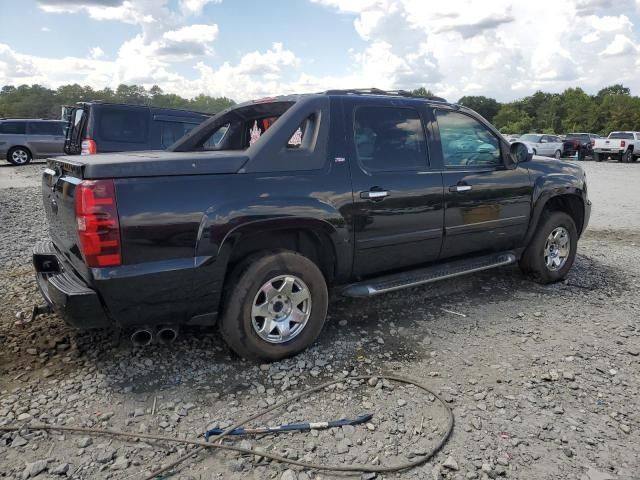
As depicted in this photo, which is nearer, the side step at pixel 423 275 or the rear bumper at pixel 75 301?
the rear bumper at pixel 75 301

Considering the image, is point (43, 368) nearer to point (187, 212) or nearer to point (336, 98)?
point (187, 212)

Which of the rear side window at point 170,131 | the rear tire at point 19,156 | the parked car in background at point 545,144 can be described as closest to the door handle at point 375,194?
the rear side window at point 170,131

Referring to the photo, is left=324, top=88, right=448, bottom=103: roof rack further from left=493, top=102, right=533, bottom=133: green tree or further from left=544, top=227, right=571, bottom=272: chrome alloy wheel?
left=493, top=102, right=533, bottom=133: green tree

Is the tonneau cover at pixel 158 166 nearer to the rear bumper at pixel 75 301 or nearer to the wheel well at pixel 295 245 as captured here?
the wheel well at pixel 295 245

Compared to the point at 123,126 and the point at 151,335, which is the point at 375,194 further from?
the point at 123,126

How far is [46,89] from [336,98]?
81.2 meters

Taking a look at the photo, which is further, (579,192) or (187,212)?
(579,192)

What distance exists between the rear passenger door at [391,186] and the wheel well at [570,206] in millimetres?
1890

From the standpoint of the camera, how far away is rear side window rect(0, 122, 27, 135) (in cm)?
1802

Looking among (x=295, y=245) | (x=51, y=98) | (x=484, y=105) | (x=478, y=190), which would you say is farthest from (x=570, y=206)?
(x=484, y=105)

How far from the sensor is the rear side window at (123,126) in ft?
30.4

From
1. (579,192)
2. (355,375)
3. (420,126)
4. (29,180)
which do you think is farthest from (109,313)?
(29,180)

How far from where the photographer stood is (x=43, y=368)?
3.41m

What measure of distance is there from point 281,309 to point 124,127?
7.19 meters
